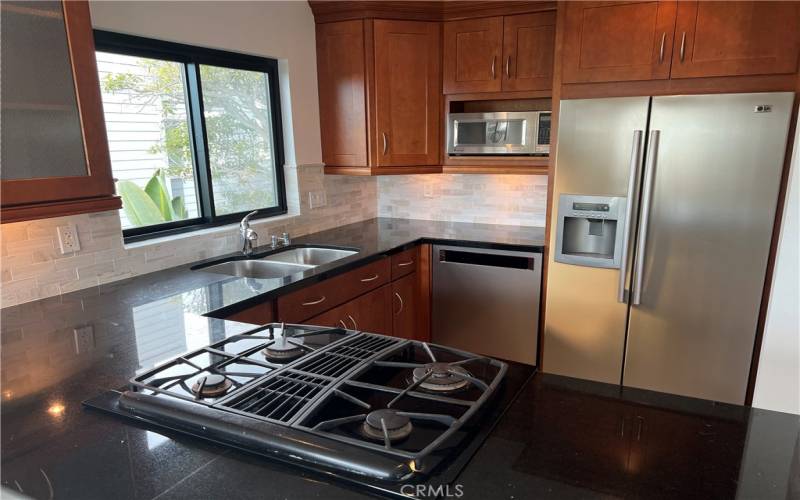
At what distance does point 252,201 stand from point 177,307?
1.35m

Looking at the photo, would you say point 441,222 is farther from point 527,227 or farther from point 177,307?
point 177,307

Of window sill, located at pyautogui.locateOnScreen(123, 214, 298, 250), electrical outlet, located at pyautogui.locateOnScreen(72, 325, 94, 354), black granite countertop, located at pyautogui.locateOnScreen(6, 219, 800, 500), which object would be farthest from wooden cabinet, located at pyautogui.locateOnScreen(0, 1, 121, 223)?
window sill, located at pyautogui.locateOnScreen(123, 214, 298, 250)

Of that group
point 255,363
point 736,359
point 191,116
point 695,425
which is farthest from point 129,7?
point 736,359

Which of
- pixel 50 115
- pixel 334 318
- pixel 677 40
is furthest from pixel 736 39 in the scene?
pixel 50 115

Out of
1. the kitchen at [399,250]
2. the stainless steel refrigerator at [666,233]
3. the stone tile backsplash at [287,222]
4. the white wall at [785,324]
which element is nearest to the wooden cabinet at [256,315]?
the kitchen at [399,250]

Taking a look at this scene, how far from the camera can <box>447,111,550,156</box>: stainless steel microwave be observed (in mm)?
2951

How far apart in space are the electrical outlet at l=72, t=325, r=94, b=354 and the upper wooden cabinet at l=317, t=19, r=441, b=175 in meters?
1.96

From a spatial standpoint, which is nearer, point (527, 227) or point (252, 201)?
point (252, 201)

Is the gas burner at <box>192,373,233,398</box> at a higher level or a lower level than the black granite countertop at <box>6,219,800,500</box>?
higher

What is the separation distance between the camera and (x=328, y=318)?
235 cm

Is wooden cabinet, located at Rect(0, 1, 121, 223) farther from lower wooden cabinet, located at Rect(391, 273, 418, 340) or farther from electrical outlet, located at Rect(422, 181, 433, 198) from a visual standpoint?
electrical outlet, located at Rect(422, 181, 433, 198)

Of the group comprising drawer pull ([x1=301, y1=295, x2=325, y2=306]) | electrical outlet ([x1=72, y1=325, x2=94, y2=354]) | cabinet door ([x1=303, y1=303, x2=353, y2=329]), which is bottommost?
cabinet door ([x1=303, y1=303, x2=353, y2=329])

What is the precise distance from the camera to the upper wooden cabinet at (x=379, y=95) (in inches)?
120

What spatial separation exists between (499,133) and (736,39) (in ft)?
4.13
